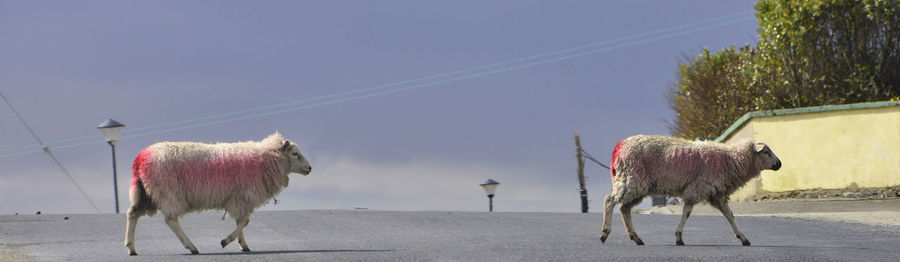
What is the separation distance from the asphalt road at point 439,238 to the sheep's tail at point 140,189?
0.55 metres

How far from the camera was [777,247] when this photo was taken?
452 inches

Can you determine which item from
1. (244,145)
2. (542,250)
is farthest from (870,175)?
(244,145)

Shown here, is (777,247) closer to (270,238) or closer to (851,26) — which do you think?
(270,238)

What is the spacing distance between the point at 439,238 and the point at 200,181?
12.1ft

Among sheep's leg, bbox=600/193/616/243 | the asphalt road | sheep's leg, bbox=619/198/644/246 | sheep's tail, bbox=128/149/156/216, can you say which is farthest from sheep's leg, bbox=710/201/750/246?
sheep's tail, bbox=128/149/156/216

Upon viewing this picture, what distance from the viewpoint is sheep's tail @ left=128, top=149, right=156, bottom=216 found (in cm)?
1065

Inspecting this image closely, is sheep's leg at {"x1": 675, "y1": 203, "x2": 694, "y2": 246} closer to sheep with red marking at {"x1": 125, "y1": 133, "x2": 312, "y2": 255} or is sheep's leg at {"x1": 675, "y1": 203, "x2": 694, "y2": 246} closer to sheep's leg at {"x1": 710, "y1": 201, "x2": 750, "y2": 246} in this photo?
sheep's leg at {"x1": 710, "y1": 201, "x2": 750, "y2": 246}

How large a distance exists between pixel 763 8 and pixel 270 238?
68.5 ft

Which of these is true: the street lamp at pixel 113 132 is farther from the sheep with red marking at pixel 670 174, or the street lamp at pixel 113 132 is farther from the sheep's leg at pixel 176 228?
the sheep with red marking at pixel 670 174

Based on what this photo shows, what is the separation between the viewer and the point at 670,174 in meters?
11.3

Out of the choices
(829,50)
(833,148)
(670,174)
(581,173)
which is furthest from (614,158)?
(581,173)

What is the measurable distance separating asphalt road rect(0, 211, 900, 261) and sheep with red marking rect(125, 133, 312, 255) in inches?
18.4

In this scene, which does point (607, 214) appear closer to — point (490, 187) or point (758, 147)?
point (758, 147)

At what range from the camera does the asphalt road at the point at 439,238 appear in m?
10.4
